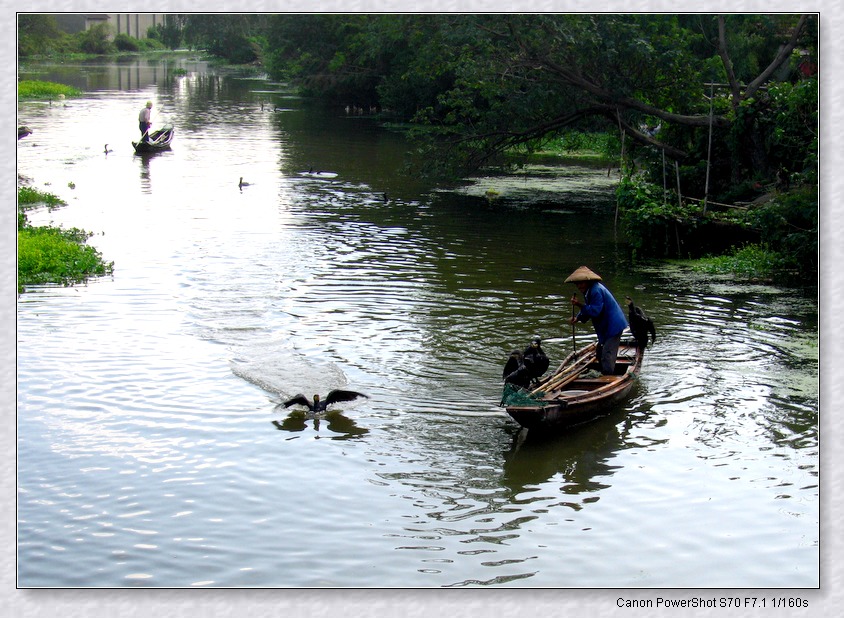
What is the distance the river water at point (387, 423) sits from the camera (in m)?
7.90

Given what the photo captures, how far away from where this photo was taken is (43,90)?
160 ft

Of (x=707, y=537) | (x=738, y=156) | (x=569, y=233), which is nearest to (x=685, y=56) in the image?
(x=738, y=156)

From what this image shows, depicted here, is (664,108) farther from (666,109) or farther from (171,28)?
(171,28)

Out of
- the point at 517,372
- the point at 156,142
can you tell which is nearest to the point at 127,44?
the point at 156,142

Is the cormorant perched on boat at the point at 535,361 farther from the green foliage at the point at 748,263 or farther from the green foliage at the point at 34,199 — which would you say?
the green foliage at the point at 34,199

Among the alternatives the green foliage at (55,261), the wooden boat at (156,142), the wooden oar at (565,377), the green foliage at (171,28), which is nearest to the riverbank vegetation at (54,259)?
the green foliage at (55,261)

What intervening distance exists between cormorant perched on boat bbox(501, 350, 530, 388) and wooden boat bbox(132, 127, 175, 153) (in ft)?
81.1

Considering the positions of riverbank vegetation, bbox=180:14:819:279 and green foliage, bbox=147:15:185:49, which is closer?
green foliage, bbox=147:15:185:49

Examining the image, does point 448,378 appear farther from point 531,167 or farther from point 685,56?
point 531,167

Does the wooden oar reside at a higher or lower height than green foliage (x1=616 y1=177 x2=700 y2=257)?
lower

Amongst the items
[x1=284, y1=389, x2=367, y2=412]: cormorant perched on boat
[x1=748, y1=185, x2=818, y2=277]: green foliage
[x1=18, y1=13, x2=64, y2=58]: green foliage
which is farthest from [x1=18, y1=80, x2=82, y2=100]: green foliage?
[x1=284, y1=389, x2=367, y2=412]: cormorant perched on boat

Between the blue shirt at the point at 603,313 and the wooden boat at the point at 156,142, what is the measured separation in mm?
24153

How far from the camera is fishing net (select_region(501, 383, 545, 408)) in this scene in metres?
9.91

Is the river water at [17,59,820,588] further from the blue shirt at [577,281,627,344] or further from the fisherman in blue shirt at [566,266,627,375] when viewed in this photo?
the blue shirt at [577,281,627,344]
